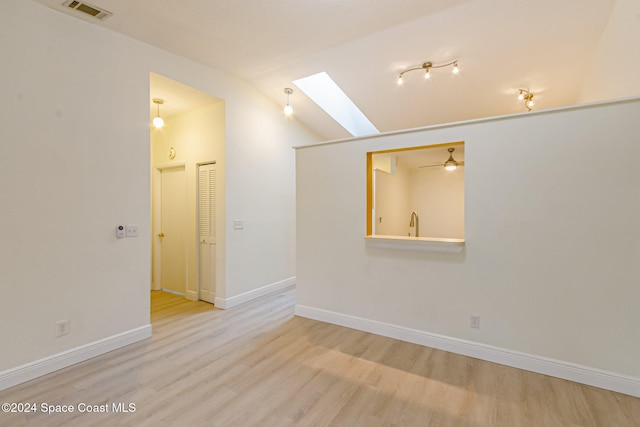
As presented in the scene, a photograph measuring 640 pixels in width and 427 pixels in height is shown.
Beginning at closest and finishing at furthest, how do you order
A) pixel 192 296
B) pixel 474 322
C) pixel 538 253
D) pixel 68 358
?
pixel 538 253 < pixel 68 358 < pixel 474 322 < pixel 192 296

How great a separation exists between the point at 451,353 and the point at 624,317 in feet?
4.30

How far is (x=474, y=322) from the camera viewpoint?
8.80ft

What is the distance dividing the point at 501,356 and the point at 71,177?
4.16 metres

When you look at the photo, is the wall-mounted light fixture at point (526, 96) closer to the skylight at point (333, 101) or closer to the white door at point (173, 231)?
the skylight at point (333, 101)

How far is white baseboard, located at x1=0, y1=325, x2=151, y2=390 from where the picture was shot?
225 cm

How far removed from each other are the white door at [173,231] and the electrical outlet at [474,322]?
159 inches

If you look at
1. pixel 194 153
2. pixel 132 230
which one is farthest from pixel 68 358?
pixel 194 153

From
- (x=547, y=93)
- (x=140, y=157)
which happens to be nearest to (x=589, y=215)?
(x=547, y=93)

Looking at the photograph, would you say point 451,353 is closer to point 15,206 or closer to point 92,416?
point 92,416

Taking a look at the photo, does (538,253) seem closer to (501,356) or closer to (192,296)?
(501,356)

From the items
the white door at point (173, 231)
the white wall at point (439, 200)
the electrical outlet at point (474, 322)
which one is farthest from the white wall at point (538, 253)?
the white wall at point (439, 200)

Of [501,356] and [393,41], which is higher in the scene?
[393,41]

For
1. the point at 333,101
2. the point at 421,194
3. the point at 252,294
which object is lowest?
the point at 252,294

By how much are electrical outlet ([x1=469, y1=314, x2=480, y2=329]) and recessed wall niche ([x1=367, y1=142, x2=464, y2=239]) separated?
99.7 inches
